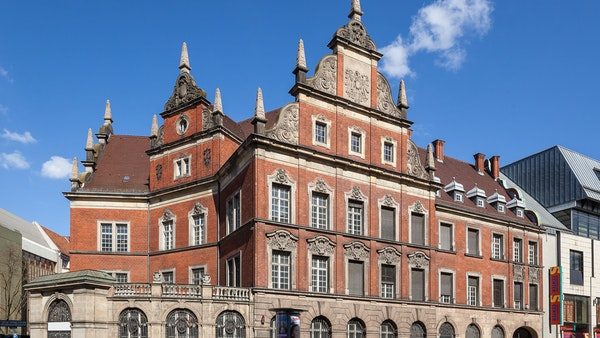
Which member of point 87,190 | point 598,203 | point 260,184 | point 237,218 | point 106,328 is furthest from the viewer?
point 598,203

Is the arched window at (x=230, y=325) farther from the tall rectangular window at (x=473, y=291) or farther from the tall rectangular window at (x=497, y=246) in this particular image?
the tall rectangular window at (x=497, y=246)

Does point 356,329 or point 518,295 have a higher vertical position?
point 518,295

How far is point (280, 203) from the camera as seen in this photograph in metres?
32.1

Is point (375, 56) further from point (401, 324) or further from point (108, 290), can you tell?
point (108, 290)

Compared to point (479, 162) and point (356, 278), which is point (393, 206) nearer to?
point (356, 278)

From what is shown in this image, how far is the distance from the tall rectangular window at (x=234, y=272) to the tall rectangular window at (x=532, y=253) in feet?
78.4

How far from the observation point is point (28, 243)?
222 feet

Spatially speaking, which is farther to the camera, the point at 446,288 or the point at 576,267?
the point at 576,267

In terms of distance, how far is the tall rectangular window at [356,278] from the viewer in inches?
1344

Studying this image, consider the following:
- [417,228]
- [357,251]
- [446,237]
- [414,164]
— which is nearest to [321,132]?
[357,251]

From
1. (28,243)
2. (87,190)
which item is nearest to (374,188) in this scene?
(87,190)

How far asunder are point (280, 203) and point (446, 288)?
585 inches

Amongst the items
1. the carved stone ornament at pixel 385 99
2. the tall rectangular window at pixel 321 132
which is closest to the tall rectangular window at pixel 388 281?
the tall rectangular window at pixel 321 132

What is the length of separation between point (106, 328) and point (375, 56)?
20786 millimetres
